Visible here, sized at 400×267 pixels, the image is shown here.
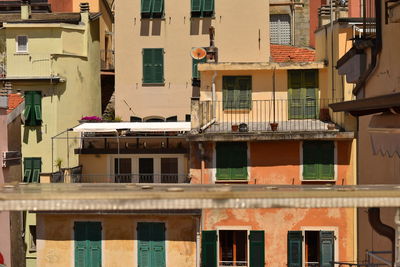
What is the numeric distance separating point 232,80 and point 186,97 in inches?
254

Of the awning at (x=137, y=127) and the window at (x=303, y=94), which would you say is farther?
the awning at (x=137, y=127)

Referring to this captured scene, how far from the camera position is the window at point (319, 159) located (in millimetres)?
26125

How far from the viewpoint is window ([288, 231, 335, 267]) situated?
25266mm

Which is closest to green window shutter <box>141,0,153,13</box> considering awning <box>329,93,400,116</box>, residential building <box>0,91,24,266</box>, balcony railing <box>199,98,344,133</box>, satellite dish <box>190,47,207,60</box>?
satellite dish <box>190,47,207,60</box>

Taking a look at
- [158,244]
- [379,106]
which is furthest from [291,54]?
[379,106]

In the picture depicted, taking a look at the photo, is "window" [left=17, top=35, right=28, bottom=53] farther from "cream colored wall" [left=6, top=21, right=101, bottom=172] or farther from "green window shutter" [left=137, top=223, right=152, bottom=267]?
"green window shutter" [left=137, top=223, right=152, bottom=267]

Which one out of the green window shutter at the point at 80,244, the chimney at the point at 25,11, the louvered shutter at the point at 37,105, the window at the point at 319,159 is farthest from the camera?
the chimney at the point at 25,11

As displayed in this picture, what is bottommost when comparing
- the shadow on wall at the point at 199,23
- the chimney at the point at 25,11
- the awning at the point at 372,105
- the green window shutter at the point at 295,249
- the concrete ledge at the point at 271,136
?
the green window shutter at the point at 295,249

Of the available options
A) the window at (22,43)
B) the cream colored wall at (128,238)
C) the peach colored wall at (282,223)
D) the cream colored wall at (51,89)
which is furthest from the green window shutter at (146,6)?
the cream colored wall at (128,238)

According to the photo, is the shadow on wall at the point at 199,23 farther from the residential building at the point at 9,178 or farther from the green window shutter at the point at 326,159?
the green window shutter at the point at 326,159

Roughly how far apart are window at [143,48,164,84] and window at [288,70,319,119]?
7.77 meters

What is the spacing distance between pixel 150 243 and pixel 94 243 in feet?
5.55

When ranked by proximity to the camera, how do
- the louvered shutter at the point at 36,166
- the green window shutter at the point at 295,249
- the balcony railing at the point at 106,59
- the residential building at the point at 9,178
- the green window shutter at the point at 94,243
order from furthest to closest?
the balcony railing at the point at 106,59, the louvered shutter at the point at 36,166, the green window shutter at the point at 295,249, the green window shutter at the point at 94,243, the residential building at the point at 9,178

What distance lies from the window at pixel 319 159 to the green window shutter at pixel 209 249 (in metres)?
3.70
